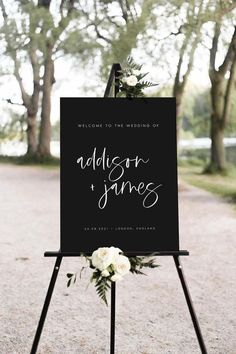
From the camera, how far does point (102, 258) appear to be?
9.00ft

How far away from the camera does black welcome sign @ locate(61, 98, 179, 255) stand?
9.40 ft

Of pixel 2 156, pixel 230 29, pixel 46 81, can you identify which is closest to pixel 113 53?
pixel 230 29

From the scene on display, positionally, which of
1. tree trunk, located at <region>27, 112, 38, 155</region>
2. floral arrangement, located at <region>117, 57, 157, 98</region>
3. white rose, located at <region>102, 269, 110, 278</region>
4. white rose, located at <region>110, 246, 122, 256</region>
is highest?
tree trunk, located at <region>27, 112, 38, 155</region>

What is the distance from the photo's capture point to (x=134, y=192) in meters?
2.90

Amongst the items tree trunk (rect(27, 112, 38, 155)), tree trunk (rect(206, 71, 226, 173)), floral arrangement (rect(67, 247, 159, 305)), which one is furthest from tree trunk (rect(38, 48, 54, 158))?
floral arrangement (rect(67, 247, 159, 305))

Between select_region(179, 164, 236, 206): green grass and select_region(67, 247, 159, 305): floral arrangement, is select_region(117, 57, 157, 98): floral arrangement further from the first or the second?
select_region(179, 164, 236, 206): green grass

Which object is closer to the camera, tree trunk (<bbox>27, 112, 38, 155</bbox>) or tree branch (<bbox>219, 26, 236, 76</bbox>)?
tree branch (<bbox>219, 26, 236, 76</bbox>)

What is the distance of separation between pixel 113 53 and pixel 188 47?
91.7 inches

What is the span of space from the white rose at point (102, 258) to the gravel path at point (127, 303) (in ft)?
3.93

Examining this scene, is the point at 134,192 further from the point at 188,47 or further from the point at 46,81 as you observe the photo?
the point at 46,81

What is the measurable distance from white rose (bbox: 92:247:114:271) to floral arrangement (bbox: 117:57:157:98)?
821 millimetres

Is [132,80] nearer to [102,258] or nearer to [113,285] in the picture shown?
[102,258]

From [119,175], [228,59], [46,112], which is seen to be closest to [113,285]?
[119,175]

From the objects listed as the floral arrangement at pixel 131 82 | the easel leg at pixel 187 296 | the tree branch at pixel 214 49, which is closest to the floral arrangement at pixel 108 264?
the easel leg at pixel 187 296
